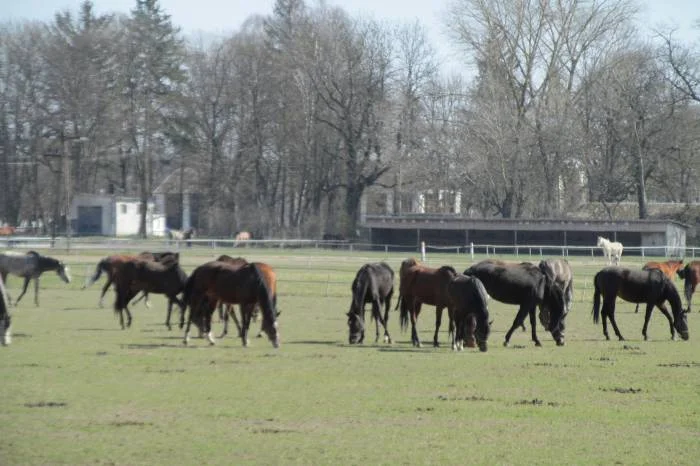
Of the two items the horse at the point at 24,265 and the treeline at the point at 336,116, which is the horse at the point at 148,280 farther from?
the treeline at the point at 336,116

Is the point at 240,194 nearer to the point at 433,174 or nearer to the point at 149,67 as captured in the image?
the point at 149,67

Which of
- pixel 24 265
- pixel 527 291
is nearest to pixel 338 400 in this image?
pixel 527 291

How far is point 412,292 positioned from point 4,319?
764cm

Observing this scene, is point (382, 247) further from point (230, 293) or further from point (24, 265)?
point (230, 293)

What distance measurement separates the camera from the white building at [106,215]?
88.7 meters

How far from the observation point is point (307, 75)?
8100 centimetres

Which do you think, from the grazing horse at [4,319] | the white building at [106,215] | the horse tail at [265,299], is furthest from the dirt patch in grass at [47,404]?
the white building at [106,215]

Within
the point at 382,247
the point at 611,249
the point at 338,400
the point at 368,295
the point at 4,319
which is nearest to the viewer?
the point at 338,400

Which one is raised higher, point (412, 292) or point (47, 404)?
point (412, 292)

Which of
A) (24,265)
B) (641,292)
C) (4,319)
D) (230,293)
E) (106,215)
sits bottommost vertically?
(4,319)

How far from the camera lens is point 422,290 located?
73.4 feet

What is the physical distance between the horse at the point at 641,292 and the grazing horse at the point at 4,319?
467 inches

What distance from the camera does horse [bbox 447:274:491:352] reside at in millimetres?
20406

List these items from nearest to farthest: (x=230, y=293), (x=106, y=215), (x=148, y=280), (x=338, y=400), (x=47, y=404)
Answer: (x=47, y=404) < (x=338, y=400) < (x=230, y=293) < (x=148, y=280) < (x=106, y=215)
